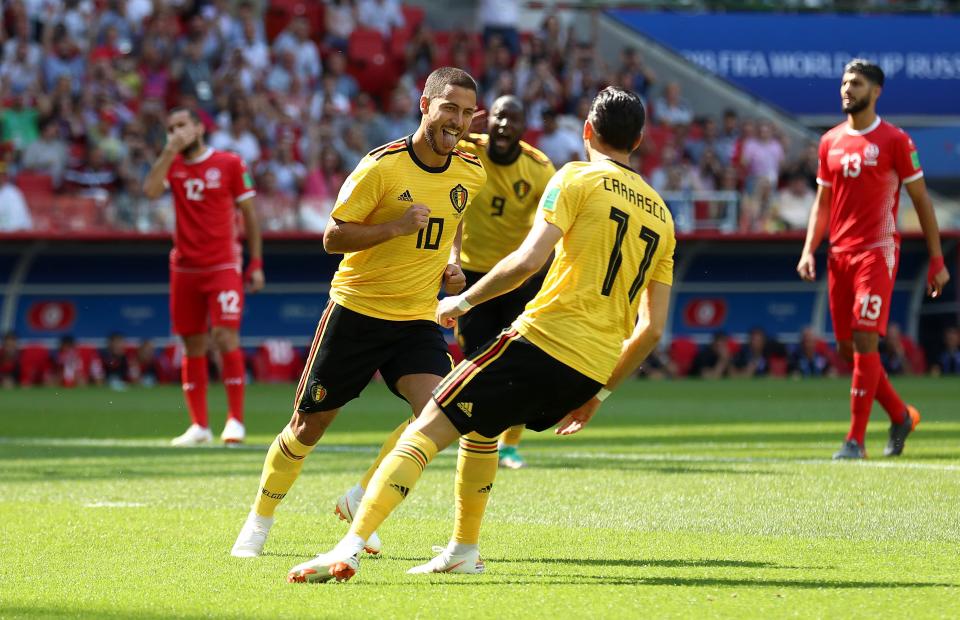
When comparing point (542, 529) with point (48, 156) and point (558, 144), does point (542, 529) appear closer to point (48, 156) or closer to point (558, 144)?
point (48, 156)

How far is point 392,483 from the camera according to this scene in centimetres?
608

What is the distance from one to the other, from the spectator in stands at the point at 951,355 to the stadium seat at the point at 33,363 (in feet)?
46.7

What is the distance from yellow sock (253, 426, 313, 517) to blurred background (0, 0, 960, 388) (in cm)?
1507

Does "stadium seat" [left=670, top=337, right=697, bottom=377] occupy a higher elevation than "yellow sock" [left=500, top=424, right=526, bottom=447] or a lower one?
lower

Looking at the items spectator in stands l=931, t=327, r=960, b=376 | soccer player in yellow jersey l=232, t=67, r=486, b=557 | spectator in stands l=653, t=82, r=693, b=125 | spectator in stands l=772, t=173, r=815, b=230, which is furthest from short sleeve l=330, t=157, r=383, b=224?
spectator in stands l=653, t=82, r=693, b=125

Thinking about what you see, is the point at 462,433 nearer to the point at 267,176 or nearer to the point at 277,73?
the point at 267,176

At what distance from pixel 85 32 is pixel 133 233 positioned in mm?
4417

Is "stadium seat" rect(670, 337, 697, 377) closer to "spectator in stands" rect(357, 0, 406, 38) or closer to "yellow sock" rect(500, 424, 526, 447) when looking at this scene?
"spectator in stands" rect(357, 0, 406, 38)

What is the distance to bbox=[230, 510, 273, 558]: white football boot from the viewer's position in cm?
689

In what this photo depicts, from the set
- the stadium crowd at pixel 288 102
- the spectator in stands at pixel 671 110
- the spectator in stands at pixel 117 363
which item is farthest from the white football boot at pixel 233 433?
the spectator in stands at pixel 671 110

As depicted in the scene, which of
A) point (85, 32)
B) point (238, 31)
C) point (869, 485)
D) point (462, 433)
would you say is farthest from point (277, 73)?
point (462, 433)

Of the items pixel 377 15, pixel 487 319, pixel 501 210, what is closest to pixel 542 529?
pixel 487 319

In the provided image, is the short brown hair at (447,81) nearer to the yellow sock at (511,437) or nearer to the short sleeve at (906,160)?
the yellow sock at (511,437)

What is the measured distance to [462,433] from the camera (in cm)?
621
